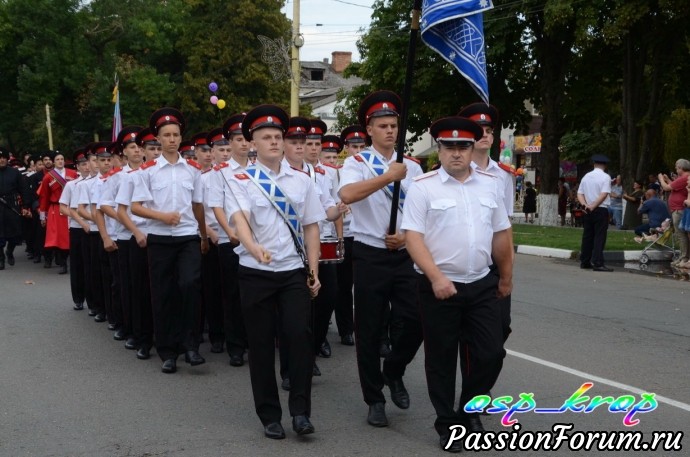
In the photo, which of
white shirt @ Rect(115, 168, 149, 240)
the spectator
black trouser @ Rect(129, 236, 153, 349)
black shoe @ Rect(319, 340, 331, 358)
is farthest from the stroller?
white shirt @ Rect(115, 168, 149, 240)

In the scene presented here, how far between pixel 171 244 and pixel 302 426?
292 cm

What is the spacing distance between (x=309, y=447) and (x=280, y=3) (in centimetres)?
5158

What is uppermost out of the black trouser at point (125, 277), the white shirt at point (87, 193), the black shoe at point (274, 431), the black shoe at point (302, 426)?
the white shirt at point (87, 193)

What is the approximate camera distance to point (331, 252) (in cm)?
799

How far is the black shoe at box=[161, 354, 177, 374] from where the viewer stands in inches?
323

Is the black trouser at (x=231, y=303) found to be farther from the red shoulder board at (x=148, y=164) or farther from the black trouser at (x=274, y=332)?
the black trouser at (x=274, y=332)

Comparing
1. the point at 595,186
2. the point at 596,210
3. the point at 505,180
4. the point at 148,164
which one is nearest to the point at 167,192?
the point at 148,164

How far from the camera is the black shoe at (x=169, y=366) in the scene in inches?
323

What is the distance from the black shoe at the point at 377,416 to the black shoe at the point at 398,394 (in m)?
0.30

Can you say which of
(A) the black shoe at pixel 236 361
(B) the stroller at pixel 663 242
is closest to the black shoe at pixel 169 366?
(A) the black shoe at pixel 236 361

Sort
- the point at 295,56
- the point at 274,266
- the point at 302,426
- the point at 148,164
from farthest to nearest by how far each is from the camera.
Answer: the point at 295,56 < the point at 148,164 < the point at 274,266 < the point at 302,426

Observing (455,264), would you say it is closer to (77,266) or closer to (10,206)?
(77,266)

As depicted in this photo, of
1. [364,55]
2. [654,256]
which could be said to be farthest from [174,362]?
[364,55]

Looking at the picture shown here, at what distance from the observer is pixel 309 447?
5855mm
